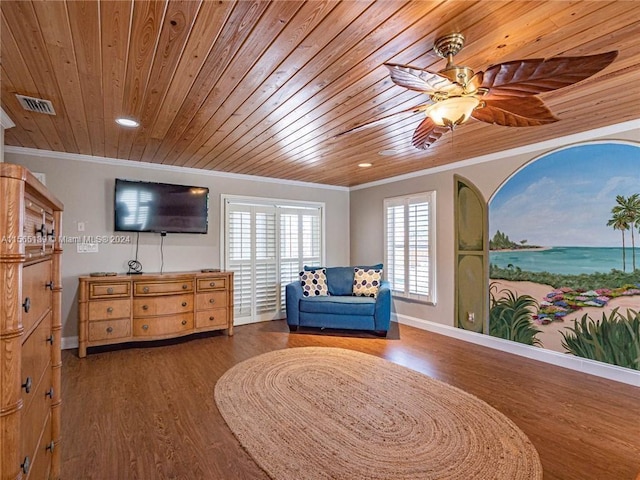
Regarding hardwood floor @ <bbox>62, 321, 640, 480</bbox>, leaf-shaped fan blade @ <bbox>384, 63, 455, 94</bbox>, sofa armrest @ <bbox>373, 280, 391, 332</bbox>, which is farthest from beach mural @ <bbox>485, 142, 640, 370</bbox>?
leaf-shaped fan blade @ <bbox>384, 63, 455, 94</bbox>

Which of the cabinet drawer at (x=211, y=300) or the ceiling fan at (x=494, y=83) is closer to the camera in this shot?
the ceiling fan at (x=494, y=83)

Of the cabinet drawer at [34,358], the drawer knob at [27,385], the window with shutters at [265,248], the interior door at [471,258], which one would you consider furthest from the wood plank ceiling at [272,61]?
the window with shutters at [265,248]

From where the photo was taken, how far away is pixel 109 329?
3.84 metres

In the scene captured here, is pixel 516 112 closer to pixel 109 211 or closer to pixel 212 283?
pixel 212 283

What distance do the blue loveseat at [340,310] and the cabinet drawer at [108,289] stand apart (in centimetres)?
202

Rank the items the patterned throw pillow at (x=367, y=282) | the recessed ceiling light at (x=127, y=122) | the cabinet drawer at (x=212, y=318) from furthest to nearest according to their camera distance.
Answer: the patterned throw pillow at (x=367, y=282) → the cabinet drawer at (x=212, y=318) → the recessed ceiling light at (x=127, y=122)

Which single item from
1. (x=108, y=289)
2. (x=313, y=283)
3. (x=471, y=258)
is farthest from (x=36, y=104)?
(x=471, y=258)

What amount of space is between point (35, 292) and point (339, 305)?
375cm

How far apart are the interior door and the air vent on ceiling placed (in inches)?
171

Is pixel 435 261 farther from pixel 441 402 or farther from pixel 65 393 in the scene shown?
pixel 65 393

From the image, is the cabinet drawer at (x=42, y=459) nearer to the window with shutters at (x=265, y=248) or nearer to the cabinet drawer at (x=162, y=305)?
the cabinet drawer at (x=162, y=305)

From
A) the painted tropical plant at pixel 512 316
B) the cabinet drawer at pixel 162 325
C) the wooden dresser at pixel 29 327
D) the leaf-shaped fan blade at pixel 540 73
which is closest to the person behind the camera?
the wooden dresser at pixel 29 327

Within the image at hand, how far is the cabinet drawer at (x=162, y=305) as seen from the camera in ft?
13.1

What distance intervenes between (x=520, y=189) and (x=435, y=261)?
1.43 meters
